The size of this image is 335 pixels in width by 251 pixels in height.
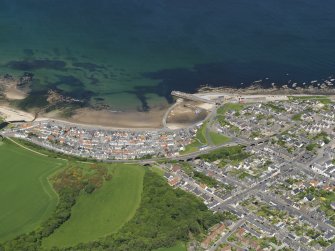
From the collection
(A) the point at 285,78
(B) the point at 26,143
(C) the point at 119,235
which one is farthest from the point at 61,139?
(A) the point at 285,78

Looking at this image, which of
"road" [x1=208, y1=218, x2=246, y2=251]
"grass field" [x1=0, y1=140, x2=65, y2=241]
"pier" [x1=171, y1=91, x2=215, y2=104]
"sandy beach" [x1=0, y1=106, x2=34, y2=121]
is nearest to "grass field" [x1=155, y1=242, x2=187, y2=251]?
"road" [x1=208, y1=218, x2=246, y2=251]

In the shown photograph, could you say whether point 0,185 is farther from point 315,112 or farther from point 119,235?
point 315,112

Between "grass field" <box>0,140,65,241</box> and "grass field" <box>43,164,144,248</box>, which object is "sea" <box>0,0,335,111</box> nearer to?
"grass field" <box>0,140,65,241</box>

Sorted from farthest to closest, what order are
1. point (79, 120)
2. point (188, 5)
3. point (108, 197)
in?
point (188, 5) < point (79, 120) < point (108, 197)

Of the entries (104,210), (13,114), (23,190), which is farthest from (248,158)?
(13,114)

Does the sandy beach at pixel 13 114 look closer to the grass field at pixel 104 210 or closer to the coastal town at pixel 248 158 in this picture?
the coastal town at pixel 248 158

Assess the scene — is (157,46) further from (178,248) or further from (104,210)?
(178,248)
